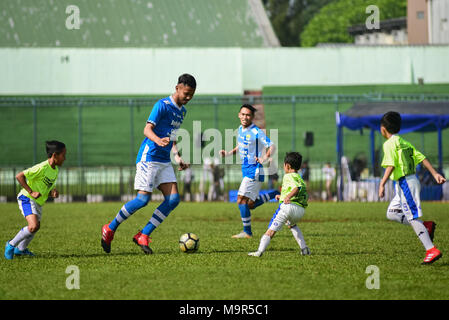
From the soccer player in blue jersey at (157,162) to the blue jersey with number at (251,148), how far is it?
254 cm

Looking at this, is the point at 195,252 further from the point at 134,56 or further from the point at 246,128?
the point at 134,56

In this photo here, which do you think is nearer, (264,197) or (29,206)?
(29,206)

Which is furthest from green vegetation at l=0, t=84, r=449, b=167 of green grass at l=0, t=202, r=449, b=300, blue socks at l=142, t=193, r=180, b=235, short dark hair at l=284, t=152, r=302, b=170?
short dark hair at l=284, t=152, r=302, b=170

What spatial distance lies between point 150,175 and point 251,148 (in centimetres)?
297

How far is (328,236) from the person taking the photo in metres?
12.8

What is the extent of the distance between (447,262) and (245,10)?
3581 centimetres

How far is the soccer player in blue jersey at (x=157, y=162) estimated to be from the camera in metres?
10.1

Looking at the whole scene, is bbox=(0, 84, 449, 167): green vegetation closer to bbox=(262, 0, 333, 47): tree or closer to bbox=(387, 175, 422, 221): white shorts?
bbox=(387, 175, 422, 221): white shorts

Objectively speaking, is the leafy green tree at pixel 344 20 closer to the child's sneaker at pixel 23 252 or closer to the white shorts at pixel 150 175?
the white shorts at pixel 150 175

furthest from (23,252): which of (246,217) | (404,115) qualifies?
(404,115)

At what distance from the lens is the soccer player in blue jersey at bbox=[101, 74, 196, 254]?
33.1ft

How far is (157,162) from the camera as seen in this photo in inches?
401

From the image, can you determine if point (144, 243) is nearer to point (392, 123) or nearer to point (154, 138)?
point (154, 138)

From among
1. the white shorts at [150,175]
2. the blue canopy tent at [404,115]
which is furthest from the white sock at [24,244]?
the blue canopy tent at [404,115]
